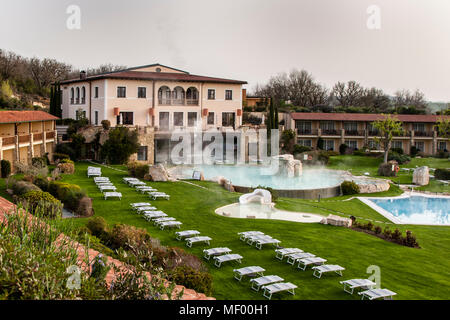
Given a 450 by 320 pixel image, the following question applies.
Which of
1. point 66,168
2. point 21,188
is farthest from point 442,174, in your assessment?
point 21,188

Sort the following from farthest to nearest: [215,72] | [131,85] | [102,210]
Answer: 1. [215,72]
2. [131,85]
3. [102,210]

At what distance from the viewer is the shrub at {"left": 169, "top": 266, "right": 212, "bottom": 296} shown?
1120 centimetres

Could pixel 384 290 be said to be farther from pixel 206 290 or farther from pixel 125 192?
pixel 125 192

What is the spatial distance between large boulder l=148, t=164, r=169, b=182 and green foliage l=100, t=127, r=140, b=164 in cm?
701

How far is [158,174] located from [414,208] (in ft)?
53.7

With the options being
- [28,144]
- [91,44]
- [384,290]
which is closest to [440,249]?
[384,290]

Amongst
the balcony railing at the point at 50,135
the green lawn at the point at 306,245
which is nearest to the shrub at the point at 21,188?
the green lawn at the point at 306,245

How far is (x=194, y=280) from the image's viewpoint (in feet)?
37.1

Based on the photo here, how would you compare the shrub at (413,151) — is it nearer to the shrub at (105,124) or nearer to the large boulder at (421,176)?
the large boulder at (421,176)

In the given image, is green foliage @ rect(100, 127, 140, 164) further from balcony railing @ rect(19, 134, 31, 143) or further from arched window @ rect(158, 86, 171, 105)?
arched window @ rect(158, 86, 171, 105)

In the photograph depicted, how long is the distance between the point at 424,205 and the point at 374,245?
1380cm

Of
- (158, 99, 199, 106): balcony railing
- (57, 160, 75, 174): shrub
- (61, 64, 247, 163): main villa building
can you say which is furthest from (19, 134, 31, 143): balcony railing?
(158, 99, 199, 106): balcony railing

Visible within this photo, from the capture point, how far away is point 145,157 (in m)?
39.4

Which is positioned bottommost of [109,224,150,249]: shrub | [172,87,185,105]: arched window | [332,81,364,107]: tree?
[109,224,150,249]: shrub
